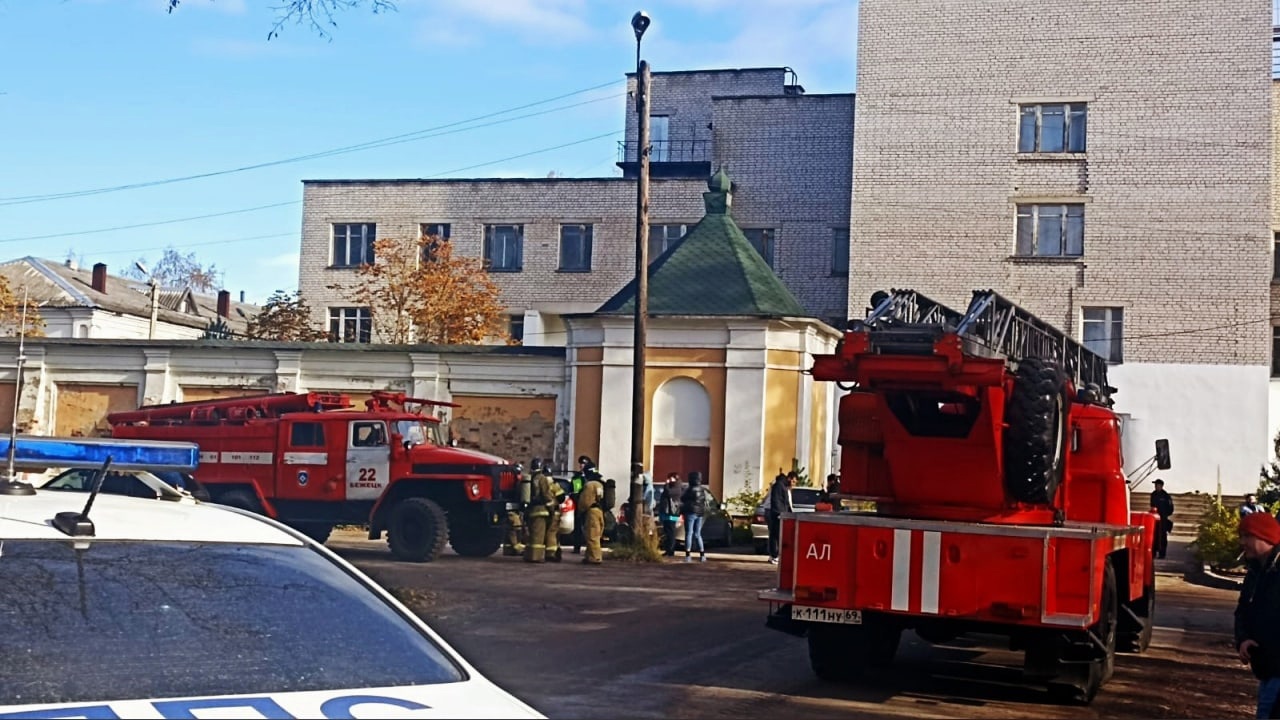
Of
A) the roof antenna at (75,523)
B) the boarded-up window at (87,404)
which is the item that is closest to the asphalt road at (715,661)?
the roof antenna at (75,523)

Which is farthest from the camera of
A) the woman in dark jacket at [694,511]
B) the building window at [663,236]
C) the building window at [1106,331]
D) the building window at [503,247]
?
the building window at [503,247]

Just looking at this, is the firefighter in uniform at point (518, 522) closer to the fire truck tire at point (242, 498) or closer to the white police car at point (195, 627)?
the fire truck tire at point (242, 498)

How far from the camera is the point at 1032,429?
1048 centimetres

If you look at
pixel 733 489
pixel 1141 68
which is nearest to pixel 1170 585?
pixel 733 489

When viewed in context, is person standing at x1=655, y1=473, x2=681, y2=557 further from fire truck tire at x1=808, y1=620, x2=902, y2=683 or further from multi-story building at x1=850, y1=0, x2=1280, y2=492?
multi-story building at x1=850, y1=0, x2=1280, y2=492

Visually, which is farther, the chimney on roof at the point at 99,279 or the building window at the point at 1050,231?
the chimney on roof at the point at 99,279

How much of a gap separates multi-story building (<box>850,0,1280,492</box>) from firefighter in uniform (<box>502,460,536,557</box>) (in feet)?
64.4

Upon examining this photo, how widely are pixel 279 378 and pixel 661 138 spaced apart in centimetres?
2472

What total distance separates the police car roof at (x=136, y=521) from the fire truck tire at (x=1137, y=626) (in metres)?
9.71

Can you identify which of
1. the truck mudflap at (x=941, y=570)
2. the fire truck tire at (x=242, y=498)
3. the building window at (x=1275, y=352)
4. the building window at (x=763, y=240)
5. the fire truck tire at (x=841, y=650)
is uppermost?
the building window at (x=763, y=240)

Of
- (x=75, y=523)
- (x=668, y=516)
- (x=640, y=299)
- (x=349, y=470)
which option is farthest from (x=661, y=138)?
(x=75, y=523)

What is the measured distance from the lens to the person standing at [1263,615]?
22.7 ft

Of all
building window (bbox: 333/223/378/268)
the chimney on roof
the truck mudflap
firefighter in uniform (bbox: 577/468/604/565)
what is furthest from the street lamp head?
the chimney on roof

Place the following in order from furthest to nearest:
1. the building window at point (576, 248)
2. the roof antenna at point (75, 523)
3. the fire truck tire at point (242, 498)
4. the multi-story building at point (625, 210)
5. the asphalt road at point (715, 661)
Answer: the building window at point (576, 248)
the multi-story building at point (625, 210)
the fire truck tire at point (242, 498)
the asphalt road at point (715, 661)
the roof antenna at point (75, 523)
